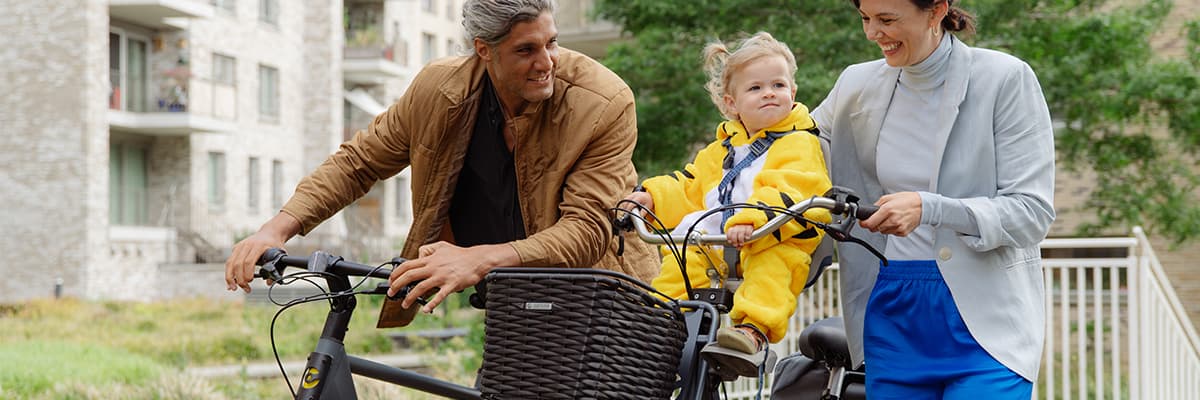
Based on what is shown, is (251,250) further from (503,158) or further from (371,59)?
(371,59)

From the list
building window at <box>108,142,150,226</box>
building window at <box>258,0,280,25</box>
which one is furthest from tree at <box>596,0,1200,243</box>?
building window at <box>258,0,280,25</box>

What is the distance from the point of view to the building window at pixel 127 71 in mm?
29641

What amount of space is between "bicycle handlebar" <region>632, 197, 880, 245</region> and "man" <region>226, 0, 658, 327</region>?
0.33m

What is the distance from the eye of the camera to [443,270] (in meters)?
3.22

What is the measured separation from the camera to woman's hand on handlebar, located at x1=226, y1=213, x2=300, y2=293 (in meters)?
3.60

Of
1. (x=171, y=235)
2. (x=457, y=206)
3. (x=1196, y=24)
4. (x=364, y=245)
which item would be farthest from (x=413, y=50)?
(x=457, y=206)

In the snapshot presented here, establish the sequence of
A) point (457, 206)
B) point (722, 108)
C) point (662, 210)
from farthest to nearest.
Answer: point (457, 206) → point (722, 108) → point (662, 210)

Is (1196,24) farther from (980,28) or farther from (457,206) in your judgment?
(457,206)

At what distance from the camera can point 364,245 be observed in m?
34.3

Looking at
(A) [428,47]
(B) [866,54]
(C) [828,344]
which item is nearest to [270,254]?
(C) [828,344]

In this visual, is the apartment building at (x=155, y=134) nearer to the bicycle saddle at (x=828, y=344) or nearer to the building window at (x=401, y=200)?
the building window at (x=401, y=200)

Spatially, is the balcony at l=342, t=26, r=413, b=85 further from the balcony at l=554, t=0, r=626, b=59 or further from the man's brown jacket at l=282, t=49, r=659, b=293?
the man's brown jacket at l=282, t=49, r=659, b=293

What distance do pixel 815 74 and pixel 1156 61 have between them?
5149 mm

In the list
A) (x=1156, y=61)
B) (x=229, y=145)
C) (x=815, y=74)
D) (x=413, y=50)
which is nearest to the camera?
(x=815, y=74)
